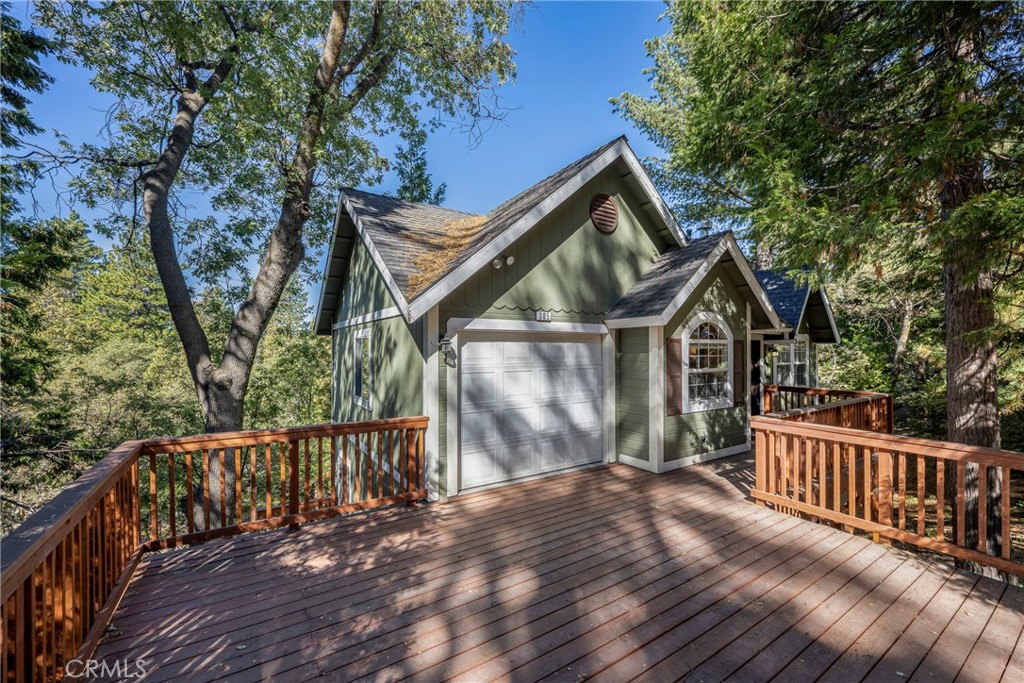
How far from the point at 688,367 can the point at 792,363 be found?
6.83 meters

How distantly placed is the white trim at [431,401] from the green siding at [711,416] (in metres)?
3.47

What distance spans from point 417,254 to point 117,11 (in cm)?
677

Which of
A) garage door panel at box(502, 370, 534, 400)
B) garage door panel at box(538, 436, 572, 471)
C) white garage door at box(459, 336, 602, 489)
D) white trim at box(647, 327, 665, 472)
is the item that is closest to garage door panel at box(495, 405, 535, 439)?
white garage door at box(459, 336, 602, 489)

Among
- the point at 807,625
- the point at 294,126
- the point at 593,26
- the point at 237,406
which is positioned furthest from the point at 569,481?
the point at 593,26

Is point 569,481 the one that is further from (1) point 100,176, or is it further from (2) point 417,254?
(1) point 100,176

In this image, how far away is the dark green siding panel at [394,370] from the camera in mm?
5586

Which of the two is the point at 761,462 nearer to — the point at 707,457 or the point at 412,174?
the point at 707,457

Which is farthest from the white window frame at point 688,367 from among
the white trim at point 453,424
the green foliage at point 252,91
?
the green foliage at point 252,91

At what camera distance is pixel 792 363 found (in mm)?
11336

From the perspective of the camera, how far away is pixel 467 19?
846cm

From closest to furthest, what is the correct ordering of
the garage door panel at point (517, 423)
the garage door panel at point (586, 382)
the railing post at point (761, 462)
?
the railing post at point (761, 462) < the garage door panel at point (517, 423) < the garage door panel at point (586, 382)

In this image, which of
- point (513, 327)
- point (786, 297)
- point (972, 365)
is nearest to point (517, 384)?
point (513, 327)

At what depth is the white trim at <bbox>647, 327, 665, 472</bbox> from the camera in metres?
6.18

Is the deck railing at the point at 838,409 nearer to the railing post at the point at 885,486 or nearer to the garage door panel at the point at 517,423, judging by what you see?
the railing post at the point at 885,486
